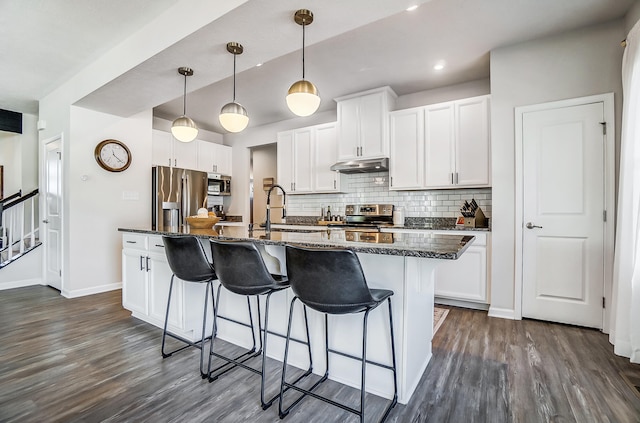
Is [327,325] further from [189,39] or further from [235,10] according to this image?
[189,39]

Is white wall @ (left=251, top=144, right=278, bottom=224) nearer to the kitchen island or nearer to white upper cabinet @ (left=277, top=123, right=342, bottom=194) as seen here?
white upper cabinet @ (left=277, top=123, right=342, bottom=194)

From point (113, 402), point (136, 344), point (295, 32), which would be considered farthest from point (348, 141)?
point (113, 402)

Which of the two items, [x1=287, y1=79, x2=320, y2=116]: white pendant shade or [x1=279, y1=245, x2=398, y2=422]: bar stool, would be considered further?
[x1=287, y1=79, x2=320, y2=116]: white pendant shade

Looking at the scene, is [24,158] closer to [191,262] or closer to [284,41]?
[191,262]

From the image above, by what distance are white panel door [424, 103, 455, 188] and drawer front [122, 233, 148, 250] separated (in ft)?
10.5

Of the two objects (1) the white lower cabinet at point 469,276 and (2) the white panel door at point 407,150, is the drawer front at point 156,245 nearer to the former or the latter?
(1) the white lower cabinet at point 469,276

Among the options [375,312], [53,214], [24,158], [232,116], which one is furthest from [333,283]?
[24,158]

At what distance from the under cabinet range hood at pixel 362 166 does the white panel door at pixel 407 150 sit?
132 mm

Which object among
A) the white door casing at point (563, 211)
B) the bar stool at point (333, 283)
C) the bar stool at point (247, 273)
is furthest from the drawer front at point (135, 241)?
the white door casing at point (563, 211)

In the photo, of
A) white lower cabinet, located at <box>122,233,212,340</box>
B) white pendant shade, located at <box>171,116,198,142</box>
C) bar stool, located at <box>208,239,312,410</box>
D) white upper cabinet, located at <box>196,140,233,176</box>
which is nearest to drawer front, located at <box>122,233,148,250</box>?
white lower cabinet, located at <box>122,233,212,340</box>

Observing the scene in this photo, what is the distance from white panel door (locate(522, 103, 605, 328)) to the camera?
108 inches

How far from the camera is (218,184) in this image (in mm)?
6023

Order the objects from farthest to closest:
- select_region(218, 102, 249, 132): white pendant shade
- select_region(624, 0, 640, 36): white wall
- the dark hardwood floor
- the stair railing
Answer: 1. the stair railing
2. select_region(218, 102, 249, 132): white pendant shade
3. select_region(624, 0, 640, 36): white wall
4. the dark hardwood floor

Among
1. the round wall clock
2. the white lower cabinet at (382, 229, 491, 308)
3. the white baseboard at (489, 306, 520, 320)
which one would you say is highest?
the round wall clock
